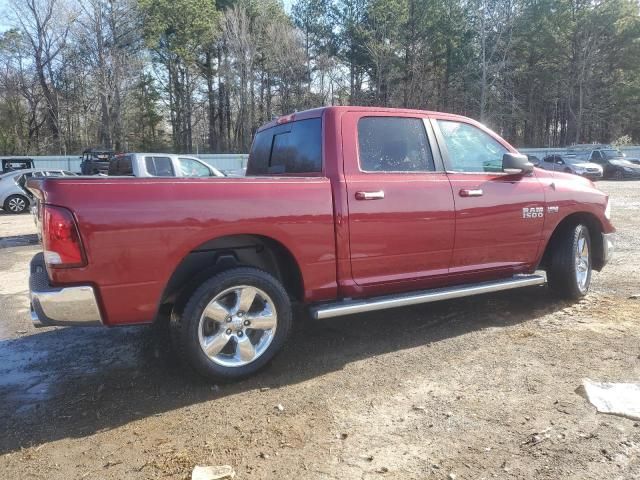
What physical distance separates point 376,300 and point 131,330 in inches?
96.7

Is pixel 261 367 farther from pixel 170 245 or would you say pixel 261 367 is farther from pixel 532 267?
pixel 532 267

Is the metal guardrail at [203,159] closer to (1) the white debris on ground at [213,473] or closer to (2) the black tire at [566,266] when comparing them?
(2) the black tire at [566,266]

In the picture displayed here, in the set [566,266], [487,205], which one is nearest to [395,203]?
[487,205]

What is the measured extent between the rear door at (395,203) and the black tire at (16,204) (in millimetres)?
15505

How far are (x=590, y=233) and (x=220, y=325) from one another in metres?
4.24

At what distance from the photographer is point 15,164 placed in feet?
70.2

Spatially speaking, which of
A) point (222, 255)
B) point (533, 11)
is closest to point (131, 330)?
point (222, 255)

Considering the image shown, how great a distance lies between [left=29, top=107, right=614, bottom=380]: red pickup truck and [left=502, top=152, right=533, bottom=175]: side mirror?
2 centimetres

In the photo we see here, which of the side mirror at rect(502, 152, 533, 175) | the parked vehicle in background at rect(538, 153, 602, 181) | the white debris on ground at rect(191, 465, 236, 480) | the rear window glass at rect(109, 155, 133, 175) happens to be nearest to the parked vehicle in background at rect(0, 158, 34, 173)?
the rear window glass at rect(109, 155, 133, 175)

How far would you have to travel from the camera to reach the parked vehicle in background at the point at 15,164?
20934 millimetres

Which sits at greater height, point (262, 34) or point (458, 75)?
point (262, 34)

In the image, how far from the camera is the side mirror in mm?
4559

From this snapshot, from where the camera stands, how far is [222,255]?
12.2 feet

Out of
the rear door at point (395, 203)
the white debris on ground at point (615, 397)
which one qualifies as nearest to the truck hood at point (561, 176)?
the rear door at point (395, 203)
